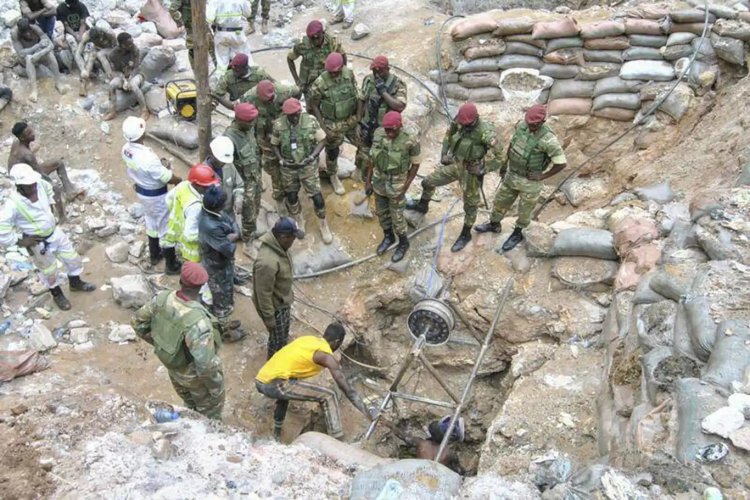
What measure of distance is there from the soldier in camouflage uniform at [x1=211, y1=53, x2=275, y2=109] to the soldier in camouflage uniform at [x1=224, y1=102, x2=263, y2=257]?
2.52ft

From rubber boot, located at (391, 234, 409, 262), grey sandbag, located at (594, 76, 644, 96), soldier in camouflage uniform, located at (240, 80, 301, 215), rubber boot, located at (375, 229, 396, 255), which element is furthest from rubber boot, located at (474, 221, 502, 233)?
grey sandbag, located at (594, 76, 644, 96)

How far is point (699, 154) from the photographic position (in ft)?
21.0

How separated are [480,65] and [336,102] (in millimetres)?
3006

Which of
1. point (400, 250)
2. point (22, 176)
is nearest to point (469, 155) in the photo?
point (400, 250)

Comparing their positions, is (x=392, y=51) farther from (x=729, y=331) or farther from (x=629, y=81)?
(x=729, y=331)

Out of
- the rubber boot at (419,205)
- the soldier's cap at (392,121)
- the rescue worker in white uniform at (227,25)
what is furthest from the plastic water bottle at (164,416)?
the rescue worker in white uniform at (227,25)

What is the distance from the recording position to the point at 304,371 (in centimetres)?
456

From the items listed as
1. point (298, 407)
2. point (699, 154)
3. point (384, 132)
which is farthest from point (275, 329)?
point (699, 154)

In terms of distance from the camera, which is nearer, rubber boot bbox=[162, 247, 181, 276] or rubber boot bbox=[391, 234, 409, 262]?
rubber boot bbox=[162, 247, 181, 276]

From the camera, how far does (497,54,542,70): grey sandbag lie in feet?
27.2

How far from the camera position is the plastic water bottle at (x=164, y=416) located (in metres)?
3.89

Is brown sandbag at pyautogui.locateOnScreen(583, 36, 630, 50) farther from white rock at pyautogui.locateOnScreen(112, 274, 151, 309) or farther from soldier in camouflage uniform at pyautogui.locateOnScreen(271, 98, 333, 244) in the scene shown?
white rock at pyautogui.locateOnScreen(112, 274, 151, 309)

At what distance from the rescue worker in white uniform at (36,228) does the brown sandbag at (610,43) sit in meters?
6.70

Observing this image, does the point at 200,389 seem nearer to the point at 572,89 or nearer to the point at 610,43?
the point at 572,89
